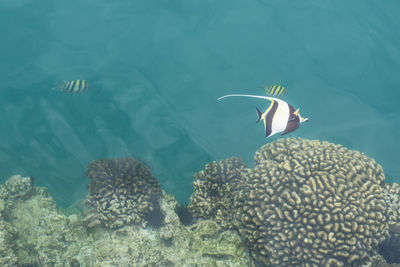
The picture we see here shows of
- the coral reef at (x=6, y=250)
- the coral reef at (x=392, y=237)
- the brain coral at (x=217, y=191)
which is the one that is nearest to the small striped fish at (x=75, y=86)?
the coral reef at (x=6, y=250)

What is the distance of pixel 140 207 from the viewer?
189 inches

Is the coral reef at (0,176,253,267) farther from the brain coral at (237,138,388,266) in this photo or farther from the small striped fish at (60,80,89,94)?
the small striped fish at (60,80,89,94)

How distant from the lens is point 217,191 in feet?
16.8

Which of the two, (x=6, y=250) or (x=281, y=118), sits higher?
(x=281, y=118)

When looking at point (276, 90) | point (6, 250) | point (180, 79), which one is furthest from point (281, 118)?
point (180, 79)

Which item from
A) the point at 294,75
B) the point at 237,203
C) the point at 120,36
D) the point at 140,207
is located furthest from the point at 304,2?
the point at 140,207

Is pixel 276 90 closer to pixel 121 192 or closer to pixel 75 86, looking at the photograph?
pixel 121 192

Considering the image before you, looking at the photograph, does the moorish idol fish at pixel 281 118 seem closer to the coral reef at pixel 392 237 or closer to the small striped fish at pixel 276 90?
the coral reef at pixel 392 237

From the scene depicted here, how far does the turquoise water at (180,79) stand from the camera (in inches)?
334

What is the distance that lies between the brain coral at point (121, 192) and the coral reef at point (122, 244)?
0.57ft

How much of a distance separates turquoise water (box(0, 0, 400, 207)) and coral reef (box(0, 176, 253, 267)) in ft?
11.9

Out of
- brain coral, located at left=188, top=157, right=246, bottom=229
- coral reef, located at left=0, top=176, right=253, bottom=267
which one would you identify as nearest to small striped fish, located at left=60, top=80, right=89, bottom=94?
coral reef, located at left=0, top=176, right=253, bottom=267

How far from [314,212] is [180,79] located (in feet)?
20.2

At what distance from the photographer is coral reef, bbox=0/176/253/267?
13.7 ft
